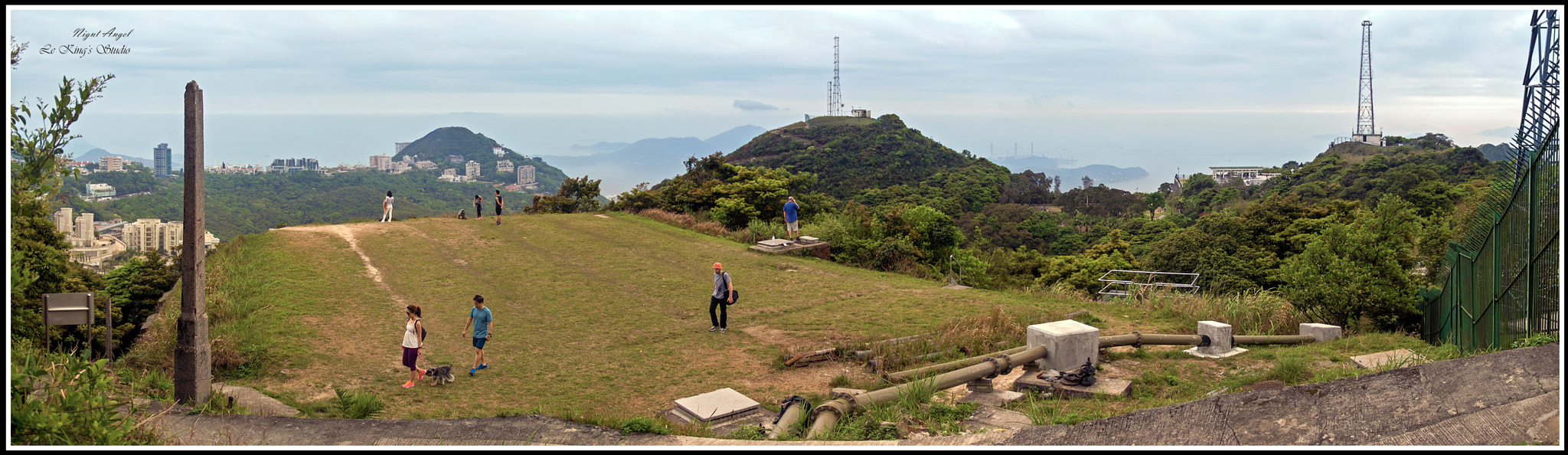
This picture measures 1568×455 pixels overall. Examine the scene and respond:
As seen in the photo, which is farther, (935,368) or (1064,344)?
(1064,344)

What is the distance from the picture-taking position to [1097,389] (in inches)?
262

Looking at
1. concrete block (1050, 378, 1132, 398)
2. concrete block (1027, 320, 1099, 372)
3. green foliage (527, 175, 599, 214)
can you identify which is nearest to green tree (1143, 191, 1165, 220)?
green foliage (527, 175, 599, 214)

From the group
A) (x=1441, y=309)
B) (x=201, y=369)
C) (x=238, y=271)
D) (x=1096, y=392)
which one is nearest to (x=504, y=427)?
(x=201, y=369)

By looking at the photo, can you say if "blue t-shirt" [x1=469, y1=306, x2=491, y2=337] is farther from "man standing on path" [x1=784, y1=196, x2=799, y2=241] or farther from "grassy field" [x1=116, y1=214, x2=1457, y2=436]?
"man standing on path" [x1=784, y1=196, x2=799, y2=241]

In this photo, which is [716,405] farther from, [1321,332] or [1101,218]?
[1101,218]

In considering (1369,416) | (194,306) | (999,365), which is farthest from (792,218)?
(1369,416)

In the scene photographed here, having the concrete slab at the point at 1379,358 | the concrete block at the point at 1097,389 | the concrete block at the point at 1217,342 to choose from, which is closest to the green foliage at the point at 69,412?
the concrete block at the point at 1097,389

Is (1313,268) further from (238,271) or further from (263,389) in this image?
(238,271)

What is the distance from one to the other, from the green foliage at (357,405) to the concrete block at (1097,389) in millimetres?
5682

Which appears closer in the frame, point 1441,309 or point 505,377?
point 505,377

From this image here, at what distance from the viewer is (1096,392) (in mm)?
6582

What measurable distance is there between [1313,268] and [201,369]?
16.9 metres

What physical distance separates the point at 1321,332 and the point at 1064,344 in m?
3.76

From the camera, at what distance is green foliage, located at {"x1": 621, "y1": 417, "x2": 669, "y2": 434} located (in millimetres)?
5603
